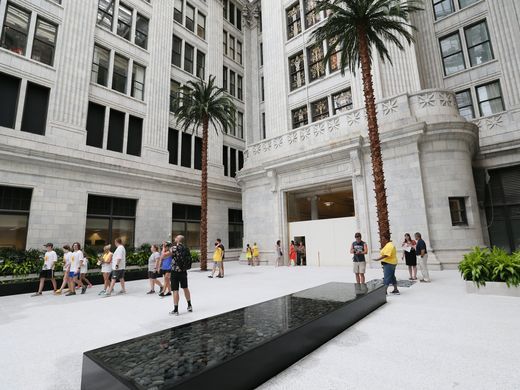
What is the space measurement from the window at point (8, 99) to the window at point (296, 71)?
19.7m

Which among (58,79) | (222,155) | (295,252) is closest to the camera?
(58,79)

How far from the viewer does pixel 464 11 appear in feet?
66.6

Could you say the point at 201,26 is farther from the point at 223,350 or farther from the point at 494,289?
the point at 223,350

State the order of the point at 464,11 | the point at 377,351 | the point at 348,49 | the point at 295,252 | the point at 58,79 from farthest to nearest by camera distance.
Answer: the point at 464,11
the point at 295,252
the point at 58,79
the point at 348,49
the point at 377,351

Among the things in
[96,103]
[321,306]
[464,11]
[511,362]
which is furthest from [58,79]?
[464,11]

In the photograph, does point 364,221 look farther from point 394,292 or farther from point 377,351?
point 377,351

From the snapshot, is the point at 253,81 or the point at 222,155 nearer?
the point at 222,155

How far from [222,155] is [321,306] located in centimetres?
2395

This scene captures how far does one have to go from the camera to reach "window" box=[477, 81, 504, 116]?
1877 cm

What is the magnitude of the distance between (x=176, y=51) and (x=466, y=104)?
24.7m

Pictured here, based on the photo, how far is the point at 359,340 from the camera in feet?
16.5

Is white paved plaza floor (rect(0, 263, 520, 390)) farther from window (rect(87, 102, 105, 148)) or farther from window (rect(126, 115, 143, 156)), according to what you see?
window (rect(126, 115, 143, 156))

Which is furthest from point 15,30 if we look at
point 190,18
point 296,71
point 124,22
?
point 296,71

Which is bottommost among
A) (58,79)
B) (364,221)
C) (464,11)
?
(364,221)
